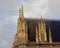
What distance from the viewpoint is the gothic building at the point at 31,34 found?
51.0 metres

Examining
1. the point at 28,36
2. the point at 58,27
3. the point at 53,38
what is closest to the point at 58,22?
the point at 58,27

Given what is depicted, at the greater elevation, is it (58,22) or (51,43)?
(58,22)

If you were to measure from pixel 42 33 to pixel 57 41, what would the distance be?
4188 mm

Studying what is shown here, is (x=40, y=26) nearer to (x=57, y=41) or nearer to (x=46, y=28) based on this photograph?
(x=46, y=28)

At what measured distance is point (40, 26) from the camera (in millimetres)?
52938

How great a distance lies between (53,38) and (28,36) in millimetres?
6247

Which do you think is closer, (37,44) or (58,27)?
(37,44)

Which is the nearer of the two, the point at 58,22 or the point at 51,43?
the point at 51,43

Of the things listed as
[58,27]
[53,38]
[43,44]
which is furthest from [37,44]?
[58,27]

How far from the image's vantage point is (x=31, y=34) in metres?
52.9

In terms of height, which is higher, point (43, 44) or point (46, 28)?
point (46, 28)

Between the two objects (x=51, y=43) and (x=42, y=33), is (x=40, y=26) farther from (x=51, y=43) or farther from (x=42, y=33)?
(x=51, y=43)

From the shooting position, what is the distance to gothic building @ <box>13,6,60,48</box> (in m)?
51.0

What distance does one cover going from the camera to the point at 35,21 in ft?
181
